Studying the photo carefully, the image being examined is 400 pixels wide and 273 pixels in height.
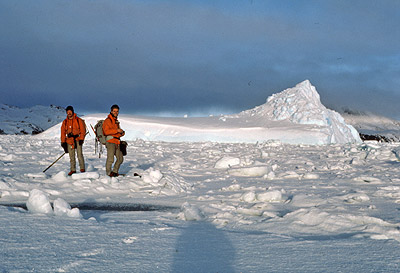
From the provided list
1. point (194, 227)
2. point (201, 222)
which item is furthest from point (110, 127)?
point (194, 227)

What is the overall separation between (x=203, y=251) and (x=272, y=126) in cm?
2572

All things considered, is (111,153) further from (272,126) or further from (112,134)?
(272,126)

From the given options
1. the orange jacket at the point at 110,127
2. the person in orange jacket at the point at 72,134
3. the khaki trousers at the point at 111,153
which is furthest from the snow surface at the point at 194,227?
the orange jacket at the point at 110,127

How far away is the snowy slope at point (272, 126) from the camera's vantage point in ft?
85.4

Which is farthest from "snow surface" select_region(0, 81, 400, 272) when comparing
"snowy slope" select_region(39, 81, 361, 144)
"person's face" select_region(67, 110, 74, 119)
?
"snowy slope" select_region(39, 81, 361, 144)

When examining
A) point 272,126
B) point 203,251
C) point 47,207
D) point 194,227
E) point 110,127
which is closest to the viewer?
point 203,251

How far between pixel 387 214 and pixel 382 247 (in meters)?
1.76

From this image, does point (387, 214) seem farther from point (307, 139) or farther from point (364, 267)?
point (307, 139)

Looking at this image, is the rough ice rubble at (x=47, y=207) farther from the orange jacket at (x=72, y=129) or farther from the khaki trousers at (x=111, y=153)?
the orange jacket at (x=72, y=129)

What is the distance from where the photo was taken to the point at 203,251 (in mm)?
3025

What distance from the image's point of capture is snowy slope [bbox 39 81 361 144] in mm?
26031

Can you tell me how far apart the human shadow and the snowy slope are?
72.1 ft

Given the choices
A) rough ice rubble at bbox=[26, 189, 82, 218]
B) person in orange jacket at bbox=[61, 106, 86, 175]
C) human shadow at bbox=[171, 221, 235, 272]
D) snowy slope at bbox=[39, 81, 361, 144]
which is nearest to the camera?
human shadow at bbox=[171, 221, 235, 272]

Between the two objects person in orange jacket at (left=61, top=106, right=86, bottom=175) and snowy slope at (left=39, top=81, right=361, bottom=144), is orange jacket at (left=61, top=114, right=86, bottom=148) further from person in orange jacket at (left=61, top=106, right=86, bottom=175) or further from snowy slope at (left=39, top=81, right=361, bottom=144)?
snowy slope at (left=39, top=81, right=361, bottom=144)
